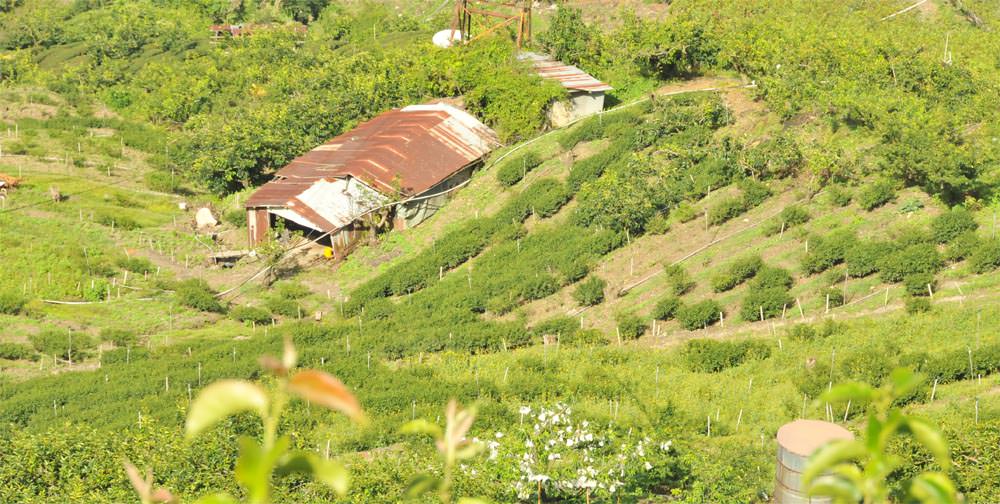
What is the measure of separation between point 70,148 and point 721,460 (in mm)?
32779

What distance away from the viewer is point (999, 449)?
765 inches

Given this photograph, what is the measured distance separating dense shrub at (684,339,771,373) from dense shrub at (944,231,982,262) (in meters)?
5.49

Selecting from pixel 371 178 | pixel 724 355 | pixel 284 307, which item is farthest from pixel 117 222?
pixel 724 355

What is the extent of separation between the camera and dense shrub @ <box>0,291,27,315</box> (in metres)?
31.8

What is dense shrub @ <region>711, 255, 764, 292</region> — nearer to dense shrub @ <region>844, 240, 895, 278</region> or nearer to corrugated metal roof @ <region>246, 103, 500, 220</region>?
dense shrub @ <region>844, 240, 895, 278</region>


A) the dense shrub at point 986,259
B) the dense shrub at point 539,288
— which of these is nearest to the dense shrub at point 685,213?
the dense shrub at point 539,288

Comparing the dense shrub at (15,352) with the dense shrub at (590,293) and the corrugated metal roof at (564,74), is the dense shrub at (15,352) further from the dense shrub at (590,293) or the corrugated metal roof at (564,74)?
the corrugated metal roof at (564,74)

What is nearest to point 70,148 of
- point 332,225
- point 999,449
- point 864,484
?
point 332,225

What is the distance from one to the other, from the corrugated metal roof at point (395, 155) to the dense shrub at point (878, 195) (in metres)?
14.0

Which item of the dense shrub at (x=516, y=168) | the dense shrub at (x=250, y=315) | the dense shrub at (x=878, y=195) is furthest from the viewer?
Result: the dense shrub at (x=516, y=168)

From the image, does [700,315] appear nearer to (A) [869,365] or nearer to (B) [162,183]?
(A) [869,365]

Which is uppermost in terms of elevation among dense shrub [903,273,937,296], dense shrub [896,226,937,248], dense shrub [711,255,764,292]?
dense shrub [896,226,937,248]

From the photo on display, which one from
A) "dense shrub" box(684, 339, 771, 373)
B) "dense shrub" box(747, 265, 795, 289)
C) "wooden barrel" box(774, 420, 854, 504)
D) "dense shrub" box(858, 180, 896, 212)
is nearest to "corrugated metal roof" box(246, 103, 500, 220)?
"dense shrub" box(747, 265, 795, 289)

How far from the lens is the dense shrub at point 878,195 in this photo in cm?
3072
